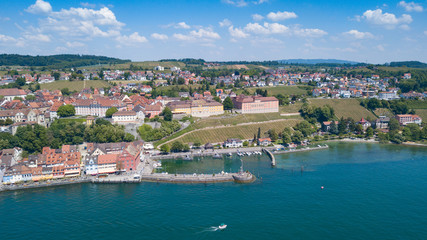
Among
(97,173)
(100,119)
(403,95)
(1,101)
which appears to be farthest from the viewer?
(403,95)

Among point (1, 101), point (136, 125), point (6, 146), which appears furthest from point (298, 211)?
point (1, 101)

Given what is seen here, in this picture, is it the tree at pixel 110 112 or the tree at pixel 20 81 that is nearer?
the tree at pixel 110 112

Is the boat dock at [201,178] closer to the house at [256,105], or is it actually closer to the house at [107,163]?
the house at [107,163]

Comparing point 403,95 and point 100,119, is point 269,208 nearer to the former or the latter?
point 100,119

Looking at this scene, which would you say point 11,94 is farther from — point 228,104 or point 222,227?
point 222,227

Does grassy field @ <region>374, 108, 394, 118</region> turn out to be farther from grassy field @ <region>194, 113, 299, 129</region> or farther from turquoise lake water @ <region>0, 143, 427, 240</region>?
turquoise lake water @ <region>0, 143, 427, 240</region>

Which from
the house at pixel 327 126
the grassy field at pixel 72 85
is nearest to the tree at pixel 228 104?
the house at pixel 327 126
